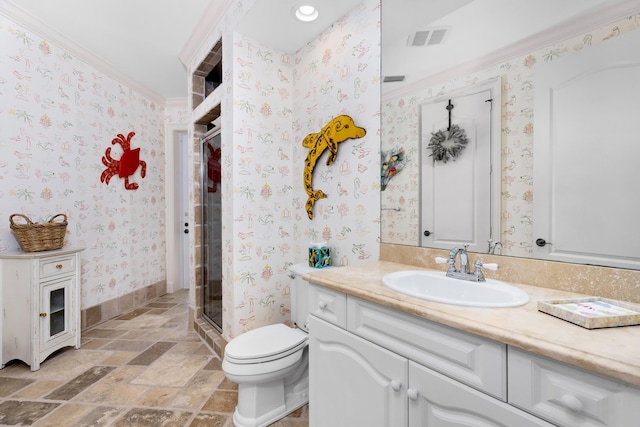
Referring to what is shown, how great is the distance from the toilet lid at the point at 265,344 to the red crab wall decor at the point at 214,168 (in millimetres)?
1381

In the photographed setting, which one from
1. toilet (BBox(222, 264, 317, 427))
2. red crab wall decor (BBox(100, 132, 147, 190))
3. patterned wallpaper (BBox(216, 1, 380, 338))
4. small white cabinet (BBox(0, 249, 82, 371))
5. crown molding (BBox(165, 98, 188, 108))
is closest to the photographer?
toilet (BBox(222, 264, 317, 427))

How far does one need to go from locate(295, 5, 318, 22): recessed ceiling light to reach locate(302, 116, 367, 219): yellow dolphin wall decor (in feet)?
2.07

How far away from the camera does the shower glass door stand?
2598mm

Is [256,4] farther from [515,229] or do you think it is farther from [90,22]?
[515,229]

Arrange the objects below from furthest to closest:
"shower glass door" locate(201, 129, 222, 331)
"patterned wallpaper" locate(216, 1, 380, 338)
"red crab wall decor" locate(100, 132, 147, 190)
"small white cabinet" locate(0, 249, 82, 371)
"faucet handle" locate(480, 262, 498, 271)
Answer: "red crab wall decor" locate(100, 132, 147, 190)
"shower glass door" locate(201, 129, 222, 331)
"small white cabinet" locate(0, 249, 82, 371)
"patterned wallpaper" locate(216, 1, 380, 338)
"faucet handle" locate(480, 262, 498, 271)

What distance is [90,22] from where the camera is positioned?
7.74ft

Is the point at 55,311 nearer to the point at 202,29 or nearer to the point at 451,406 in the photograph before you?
the point at 202,29

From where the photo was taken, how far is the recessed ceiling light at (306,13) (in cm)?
182

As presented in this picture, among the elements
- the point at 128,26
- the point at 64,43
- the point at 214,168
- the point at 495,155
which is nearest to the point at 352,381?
the point at 495,155

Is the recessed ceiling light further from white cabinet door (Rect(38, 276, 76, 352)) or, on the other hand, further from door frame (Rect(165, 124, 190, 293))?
white cabinet door (Rect(38, 276, 76, 352))

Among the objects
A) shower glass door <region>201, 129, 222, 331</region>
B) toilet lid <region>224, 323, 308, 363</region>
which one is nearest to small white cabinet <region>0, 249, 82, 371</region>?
shower glass door <region>201, 129, 222, 331</region>

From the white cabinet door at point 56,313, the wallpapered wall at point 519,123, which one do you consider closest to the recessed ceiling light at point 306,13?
the wallpapered wall at point 519,123

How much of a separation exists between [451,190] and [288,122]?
141cm

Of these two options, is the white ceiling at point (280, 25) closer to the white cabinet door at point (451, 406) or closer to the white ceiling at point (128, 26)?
the white ceiling at point (128, 26)
